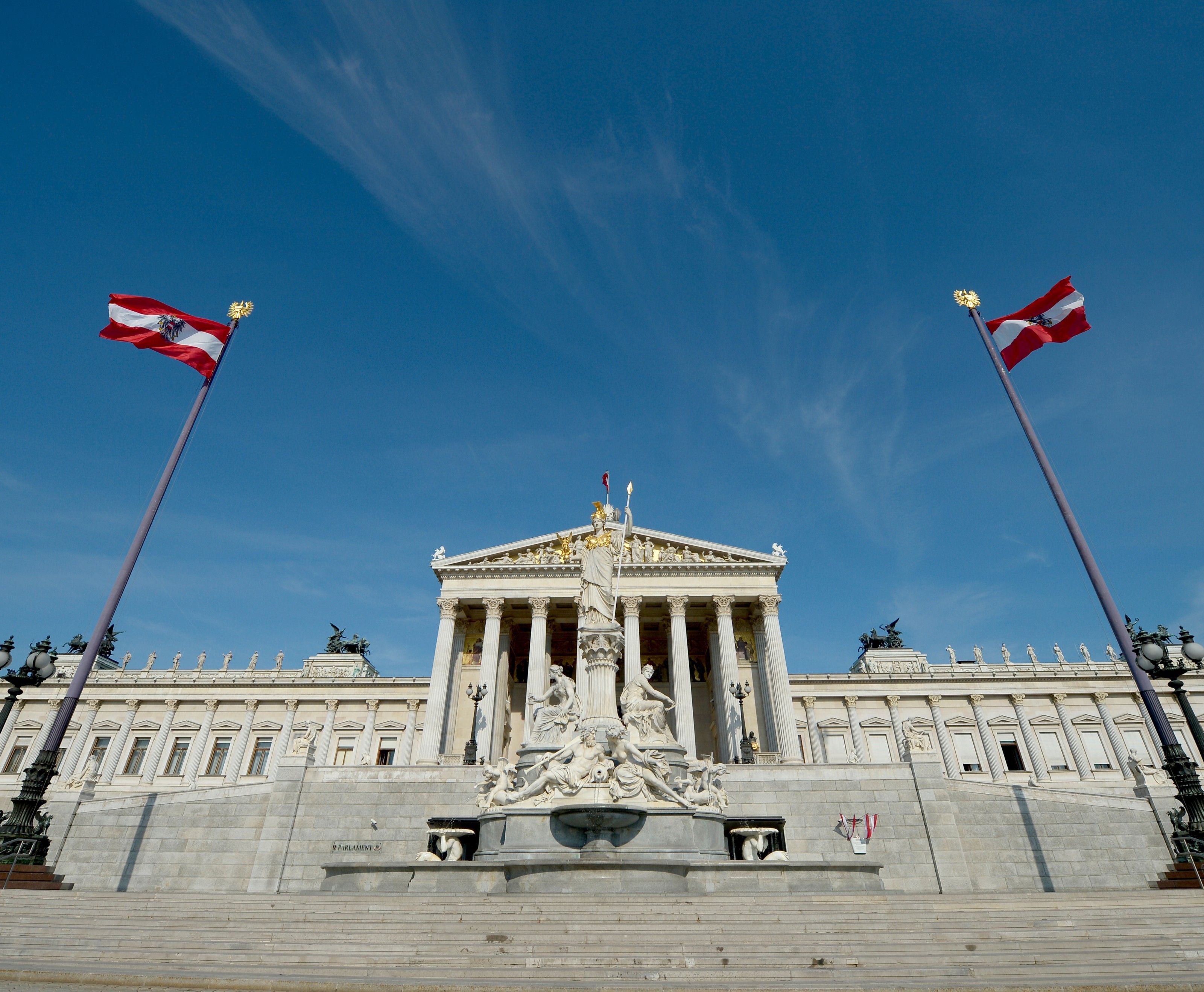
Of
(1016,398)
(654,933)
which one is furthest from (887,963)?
(1016,398)

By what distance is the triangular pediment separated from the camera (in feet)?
144

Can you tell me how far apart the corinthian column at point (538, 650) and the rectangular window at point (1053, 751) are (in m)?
36.0

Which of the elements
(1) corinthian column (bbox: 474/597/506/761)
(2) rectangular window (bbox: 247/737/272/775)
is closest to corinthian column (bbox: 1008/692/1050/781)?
(1) corinthian column (bbox: 474/597/506/761)

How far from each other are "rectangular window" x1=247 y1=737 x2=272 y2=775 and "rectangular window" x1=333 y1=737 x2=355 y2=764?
486 centimetres

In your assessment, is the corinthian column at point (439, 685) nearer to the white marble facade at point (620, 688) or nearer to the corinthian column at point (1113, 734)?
the white marble facade at point (620, 688)

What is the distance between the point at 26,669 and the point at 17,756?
161 feet

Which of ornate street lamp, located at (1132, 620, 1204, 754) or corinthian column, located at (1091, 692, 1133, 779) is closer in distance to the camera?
ornate street lamp, located at (1132, 620, 1204, 754)

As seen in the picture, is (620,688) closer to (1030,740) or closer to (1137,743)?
(1030,740)

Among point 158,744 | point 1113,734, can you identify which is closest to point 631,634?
point 1113,734

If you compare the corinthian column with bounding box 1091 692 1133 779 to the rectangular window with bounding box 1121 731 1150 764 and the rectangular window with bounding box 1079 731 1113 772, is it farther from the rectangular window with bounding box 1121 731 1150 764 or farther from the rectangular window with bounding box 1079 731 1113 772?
the rectangular window with bounding box 1079 731 1113 772

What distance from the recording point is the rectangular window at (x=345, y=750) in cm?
5134

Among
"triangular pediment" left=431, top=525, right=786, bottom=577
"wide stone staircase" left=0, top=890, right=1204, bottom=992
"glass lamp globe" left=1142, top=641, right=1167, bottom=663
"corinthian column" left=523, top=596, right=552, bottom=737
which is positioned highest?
"triangular pediment" left=431, top=525, right=786, bottom=577

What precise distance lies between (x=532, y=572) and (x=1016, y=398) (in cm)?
2963

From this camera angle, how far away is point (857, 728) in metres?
50.3
